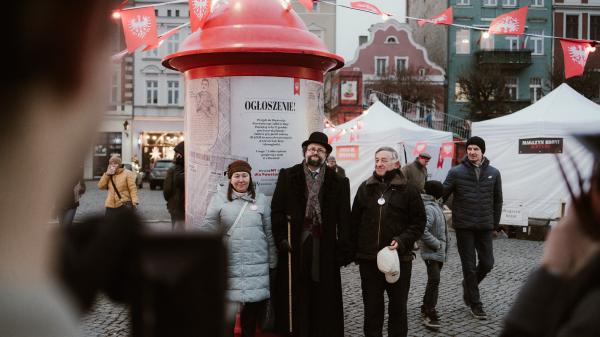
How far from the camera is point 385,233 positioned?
4.96 m

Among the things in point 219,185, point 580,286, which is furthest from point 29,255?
point 219,185

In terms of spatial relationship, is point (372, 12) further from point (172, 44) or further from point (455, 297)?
point (172, 44)

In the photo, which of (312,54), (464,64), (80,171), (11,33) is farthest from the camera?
(464,64)

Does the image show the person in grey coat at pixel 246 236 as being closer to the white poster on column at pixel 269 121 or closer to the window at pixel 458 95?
the white poster on column at pixel 269 121

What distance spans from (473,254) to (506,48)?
33097 mm

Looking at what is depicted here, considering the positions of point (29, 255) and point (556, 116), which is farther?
point (556, 116)

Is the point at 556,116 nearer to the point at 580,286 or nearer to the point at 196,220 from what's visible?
the point at 196,220

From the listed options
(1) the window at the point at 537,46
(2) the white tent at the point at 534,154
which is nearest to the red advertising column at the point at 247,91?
(2) the white tent at the point at 534,154

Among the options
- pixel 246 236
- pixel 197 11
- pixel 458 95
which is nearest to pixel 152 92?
pixel 458 95

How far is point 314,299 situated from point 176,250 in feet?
14.6

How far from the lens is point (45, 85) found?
46cm

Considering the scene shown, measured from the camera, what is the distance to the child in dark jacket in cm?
586

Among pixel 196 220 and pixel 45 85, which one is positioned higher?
pixel 45 85

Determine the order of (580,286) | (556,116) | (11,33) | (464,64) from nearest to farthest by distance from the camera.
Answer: (11,33) → (580,286) → (556,116) → (464,64)
